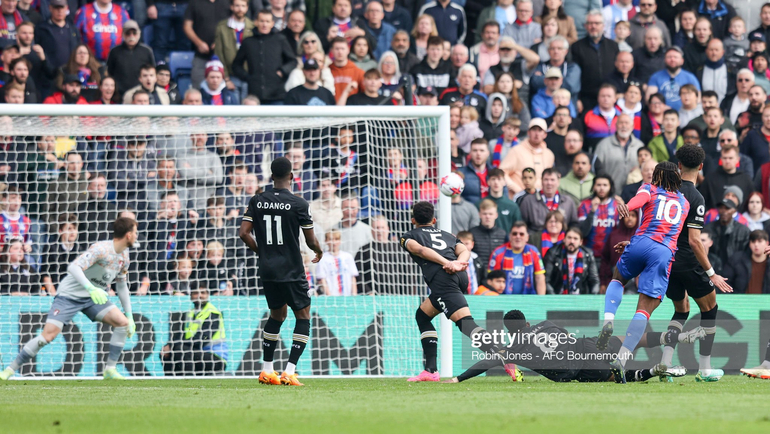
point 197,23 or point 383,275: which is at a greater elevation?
point 197,23

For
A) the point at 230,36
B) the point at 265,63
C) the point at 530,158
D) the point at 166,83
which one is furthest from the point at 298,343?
the point at 230,36

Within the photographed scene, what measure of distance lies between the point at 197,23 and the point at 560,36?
584 cm

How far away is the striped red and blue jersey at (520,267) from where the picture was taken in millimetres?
13305

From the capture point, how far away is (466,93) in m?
15.6

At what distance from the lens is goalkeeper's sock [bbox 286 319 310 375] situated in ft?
32.1

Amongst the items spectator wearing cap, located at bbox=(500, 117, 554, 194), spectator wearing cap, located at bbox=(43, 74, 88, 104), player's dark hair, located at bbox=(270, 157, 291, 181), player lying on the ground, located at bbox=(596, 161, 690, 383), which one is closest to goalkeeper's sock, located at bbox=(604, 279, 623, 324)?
player lying on the ground, located at bbox=(596, 161, 690, 383)

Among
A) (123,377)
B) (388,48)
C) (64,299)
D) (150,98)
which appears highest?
(388,48)

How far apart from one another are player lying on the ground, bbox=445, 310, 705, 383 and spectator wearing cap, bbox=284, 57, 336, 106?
5.89 m

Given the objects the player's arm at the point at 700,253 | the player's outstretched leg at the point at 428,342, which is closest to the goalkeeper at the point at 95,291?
the player's outstretched leg at the point at 428,342

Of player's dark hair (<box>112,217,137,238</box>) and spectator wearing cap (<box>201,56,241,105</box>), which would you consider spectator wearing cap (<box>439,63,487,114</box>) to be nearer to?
spectator wearing cap (<box>201,56,241,105</box>)

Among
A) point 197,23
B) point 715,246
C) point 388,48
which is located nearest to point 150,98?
point 197,23

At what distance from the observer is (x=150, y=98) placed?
1472cm

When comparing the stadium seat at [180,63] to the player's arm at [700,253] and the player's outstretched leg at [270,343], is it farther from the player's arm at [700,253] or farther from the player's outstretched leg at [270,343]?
the player's arm at [700,253]

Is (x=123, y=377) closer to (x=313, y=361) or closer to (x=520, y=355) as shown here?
(x=313, y=361)
